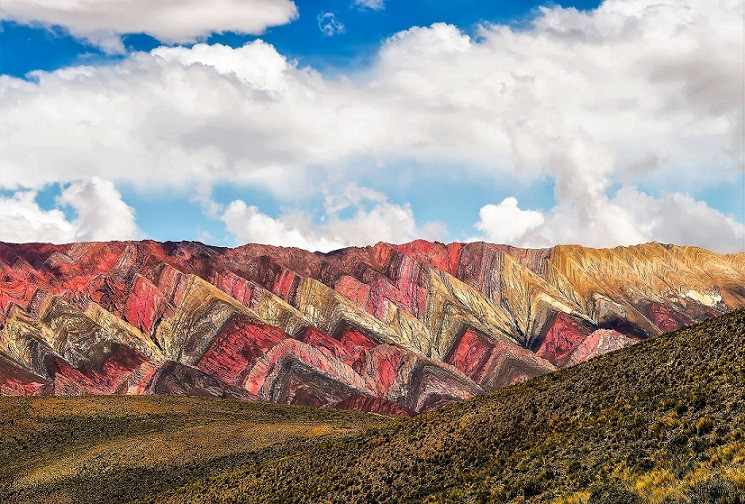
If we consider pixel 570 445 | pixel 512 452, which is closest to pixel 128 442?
pixel 512 452

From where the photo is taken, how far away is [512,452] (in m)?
43.0

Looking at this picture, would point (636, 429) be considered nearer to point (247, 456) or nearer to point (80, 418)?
point (247, 456)

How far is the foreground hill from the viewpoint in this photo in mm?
30578

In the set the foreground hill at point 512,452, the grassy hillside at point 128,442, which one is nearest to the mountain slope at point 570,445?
the foreground hill at point 512,452

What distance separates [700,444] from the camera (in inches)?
1195

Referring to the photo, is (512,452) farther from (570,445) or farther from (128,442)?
(128,442)

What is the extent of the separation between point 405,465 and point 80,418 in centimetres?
8230

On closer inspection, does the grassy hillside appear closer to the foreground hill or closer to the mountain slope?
the foreground hill

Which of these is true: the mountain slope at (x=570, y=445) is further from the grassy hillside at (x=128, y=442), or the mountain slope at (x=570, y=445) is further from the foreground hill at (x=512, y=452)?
the grassy hillside at (x=128, y=442)

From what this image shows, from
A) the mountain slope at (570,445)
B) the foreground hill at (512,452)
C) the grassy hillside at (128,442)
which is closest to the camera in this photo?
the mountain slope at (570,445)

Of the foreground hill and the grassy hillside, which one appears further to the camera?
the grassy hillside

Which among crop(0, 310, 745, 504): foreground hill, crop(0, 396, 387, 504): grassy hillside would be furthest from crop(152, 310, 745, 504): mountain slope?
crop(0, 396, 387, 504): grassy hillside

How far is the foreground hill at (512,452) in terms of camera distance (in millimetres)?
30578

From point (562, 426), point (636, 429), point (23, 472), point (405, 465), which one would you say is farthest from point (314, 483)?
point (23, 472)
